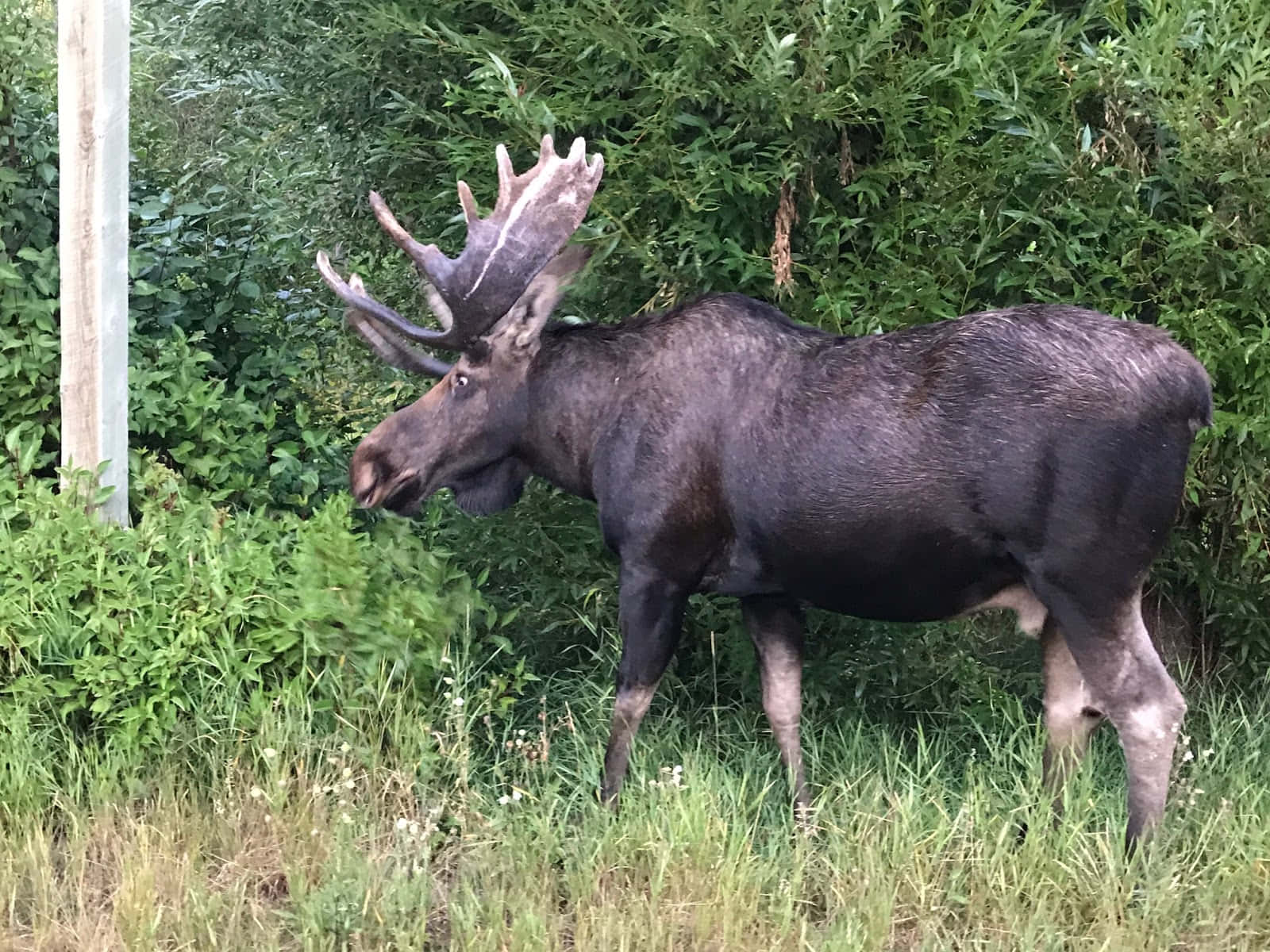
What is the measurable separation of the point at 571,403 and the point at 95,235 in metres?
1.84

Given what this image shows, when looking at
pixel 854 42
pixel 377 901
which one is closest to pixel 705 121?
pixel 854 42

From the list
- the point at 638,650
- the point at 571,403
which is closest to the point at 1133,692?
the point at 638,650

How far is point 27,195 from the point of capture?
5699 millimetres

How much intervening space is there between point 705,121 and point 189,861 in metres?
2.93

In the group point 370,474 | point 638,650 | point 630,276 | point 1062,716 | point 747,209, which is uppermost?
point 747,209

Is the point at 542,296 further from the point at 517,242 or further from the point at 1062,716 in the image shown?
the point at 1062,716

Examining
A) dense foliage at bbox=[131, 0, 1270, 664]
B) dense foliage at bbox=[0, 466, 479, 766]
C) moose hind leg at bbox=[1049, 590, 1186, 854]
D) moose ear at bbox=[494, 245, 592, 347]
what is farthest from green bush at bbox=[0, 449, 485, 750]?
moose hind leg at bbox=[1049, 590, 1186, 854]

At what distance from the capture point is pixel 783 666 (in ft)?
15.5

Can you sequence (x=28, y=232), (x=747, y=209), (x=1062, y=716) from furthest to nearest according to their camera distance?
(x=28, y=232)
(x=747, y=209)
(x=1062, y=716)

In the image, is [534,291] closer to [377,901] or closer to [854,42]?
[854,42]

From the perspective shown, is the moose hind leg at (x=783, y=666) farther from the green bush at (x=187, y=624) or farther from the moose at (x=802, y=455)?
the green bush at (x=187, y=624)

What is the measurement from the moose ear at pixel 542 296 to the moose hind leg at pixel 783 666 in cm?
118

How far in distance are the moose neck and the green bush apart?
621 millimetres

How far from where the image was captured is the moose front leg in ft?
14.5
